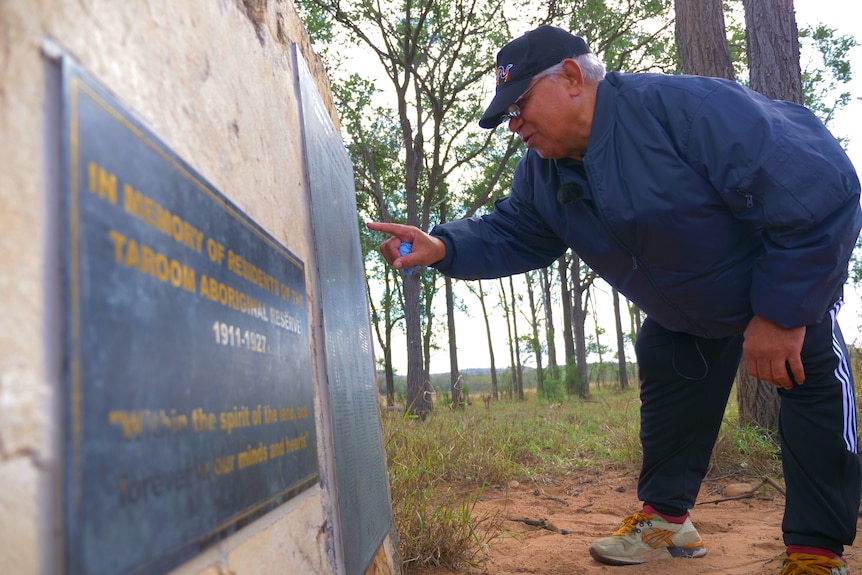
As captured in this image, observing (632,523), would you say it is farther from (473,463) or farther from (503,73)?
(503,73)

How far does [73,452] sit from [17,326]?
0.13 meters

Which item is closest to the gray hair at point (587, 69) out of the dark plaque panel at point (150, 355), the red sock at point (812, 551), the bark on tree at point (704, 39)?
the dark plaque panel at point (150, 355)

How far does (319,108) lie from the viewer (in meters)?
2.33

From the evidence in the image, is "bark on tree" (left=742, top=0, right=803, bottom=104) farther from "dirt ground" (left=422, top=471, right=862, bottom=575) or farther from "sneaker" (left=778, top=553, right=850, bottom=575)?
"sneaker" (left=778, top=553, right=850, bottom=575)

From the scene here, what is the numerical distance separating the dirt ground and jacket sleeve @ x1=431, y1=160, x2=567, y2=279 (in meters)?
1.12

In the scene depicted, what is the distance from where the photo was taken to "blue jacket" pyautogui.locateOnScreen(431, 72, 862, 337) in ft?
7.07

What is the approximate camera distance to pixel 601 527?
354 centimetres

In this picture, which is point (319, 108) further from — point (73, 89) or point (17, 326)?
point (17, 326)

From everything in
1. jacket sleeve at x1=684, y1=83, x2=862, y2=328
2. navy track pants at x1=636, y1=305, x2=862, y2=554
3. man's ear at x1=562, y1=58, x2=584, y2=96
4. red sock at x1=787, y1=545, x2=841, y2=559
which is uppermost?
man's ear at x1=562, y1=58, x2=584, y2=96

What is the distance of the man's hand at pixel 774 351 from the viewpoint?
2217 millimetres

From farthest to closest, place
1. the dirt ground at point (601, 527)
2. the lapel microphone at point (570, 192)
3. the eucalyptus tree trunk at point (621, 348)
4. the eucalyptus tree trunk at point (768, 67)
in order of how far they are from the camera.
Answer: the eucalyptus tree trunk at point (621, 348) → the eucalyptus tree trunk at point (768, 67) → the dirt ground at point (601, 527) → the lapel microphone at point (570, 192)

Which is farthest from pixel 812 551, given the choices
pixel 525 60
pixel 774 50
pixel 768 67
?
pixel 774 50

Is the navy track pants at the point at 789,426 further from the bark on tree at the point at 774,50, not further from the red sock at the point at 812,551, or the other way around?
the bark on tree at the point at 774,50

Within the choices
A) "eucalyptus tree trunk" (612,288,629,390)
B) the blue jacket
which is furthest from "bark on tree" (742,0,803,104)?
"eucalyptus tree trunk" (612,288,629,390)
